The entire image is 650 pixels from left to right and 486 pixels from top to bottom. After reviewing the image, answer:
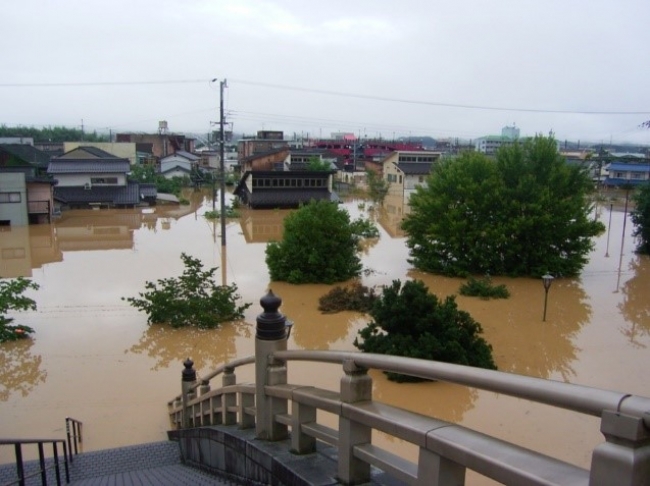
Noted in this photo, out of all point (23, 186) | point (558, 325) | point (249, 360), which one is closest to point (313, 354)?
point (249, 360)

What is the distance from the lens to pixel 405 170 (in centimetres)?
4941

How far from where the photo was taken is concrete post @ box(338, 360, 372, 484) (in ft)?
8.96

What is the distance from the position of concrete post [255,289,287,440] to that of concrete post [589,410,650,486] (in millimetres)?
2339

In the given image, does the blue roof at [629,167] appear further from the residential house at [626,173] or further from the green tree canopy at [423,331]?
the green tree canopy at [423,331]

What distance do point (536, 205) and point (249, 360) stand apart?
18.0 meters

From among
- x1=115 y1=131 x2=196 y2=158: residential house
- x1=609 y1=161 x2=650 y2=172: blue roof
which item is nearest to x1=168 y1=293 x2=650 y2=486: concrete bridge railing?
x1=609 y1=161 x2=650 y2=172: blue roof

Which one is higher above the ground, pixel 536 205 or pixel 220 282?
pixel 536 205

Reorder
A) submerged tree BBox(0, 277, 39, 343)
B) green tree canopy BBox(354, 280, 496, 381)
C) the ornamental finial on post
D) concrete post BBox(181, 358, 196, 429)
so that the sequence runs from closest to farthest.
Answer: the ornamental finial on post → concrete post BBox(181, 358, 196, 429) → green tree canopy BBox(354, 280, 496, 381) → submerged tree BBox(0, 277, 39, 343)

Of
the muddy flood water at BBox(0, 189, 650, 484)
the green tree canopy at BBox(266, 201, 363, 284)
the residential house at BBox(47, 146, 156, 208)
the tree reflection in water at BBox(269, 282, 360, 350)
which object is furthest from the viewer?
the residential house at BBox(47, 146, 156, 208)

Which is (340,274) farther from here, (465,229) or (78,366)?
(78,366)

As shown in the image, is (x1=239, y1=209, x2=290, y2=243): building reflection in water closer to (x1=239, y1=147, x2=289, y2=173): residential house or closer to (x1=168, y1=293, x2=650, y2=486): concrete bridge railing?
(x1=239, y1=147, x2=289, y2=173): residential house

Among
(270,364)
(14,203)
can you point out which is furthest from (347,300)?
(14,203)

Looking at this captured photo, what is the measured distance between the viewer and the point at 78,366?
12.1 m

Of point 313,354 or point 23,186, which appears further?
point 23,186
